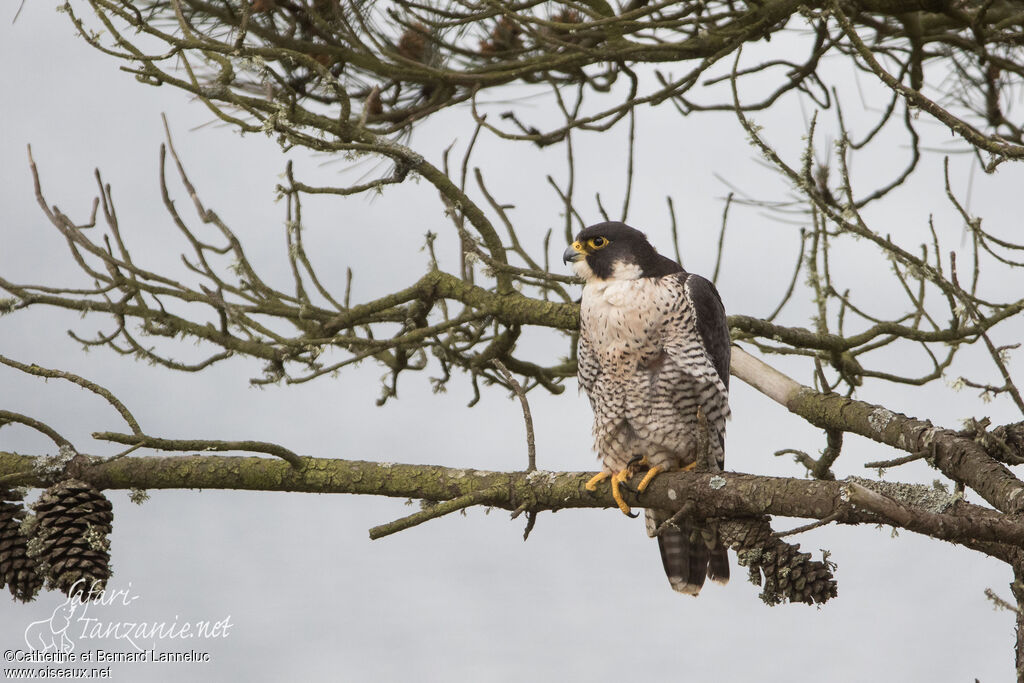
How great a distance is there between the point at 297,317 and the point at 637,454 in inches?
74.6

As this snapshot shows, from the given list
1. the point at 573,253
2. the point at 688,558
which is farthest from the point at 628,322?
the point at 688,558

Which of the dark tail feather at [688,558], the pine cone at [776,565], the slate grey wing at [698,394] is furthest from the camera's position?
the dark tail feather at [688,558]

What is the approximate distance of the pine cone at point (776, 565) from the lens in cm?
343

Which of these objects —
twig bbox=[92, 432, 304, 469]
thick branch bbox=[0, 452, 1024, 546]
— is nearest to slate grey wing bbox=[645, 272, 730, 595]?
thick branch bbox=[0, 452, 1024, 546]

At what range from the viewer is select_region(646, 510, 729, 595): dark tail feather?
4328mm

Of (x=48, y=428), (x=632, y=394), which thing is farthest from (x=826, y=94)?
(x=48, y=428)

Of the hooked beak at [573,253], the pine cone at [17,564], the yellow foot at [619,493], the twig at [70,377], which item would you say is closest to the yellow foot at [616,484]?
the yellow foot at [619,493]

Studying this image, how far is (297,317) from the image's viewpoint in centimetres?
523

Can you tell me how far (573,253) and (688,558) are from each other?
135cm

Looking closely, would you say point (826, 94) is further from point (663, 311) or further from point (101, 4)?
point (101, 4)

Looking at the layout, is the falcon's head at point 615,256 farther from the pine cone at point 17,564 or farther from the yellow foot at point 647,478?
the pine cone at point 17,564

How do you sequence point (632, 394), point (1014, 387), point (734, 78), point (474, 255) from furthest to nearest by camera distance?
point (474, 255) → point (734, 78) → point (632, 394) → point (1014, 387)

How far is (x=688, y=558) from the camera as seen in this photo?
4430 millimetres

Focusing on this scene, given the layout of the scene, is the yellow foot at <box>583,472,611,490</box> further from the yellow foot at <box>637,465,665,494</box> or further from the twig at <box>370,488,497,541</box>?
the twig at <box>370,488,497,541</box>
